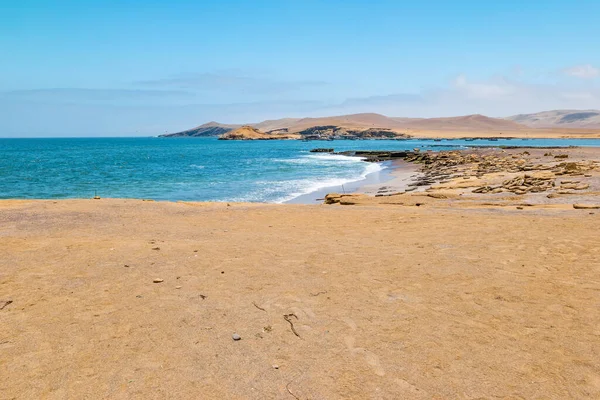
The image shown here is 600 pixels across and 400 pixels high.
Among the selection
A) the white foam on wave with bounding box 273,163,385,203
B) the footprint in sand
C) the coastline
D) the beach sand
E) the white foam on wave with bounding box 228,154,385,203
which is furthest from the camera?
the white foam on wave with bounding box 273,163,385,203

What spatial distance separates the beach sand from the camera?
4121mm

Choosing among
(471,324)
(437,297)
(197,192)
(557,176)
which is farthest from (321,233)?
(197,192)

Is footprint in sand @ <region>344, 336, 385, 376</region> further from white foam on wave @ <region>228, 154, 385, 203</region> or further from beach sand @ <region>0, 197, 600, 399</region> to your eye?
white foam on wave @ <region>228, 154, 385, 203</region>

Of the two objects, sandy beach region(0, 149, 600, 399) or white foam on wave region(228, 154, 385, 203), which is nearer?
sandy beach region(0, 149, 600, 399)

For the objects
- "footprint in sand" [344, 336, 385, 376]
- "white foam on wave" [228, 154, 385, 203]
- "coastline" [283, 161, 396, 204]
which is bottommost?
"white foam on wave" [228, 154, 385, 203]

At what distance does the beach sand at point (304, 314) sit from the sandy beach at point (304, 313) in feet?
0.08

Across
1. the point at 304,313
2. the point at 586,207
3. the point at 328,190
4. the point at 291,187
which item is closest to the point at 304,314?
the point at 304,313

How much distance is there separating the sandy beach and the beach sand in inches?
0.9

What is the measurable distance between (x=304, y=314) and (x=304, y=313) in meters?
0.03

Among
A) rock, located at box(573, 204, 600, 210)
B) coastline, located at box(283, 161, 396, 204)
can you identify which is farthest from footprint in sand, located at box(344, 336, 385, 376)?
coastline, located at box(283, 161, 396, 204)

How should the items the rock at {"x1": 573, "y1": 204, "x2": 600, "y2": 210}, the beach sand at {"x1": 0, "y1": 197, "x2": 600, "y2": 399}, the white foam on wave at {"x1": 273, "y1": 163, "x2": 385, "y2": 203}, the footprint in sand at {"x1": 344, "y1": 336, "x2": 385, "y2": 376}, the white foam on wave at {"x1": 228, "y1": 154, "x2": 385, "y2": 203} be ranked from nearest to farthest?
the beach sand at {"x1": 0, "y1": 197, "x2": 600, "y2": 399} < the footprint in sand at {"x1": 344, "y1": 336, "x2": 385, "y2": 376} < the rock at {"x1": 573, "y1": 204, "x2": 600, "y2": 210} < the white foam on wave at {"x1": 228, "y1": 154, "x2": 385, "y2": 203} < the white foam on wave at {"x1": 273, "y1": 163, "x2": 385, "y2": 203}

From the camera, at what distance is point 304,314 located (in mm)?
5609

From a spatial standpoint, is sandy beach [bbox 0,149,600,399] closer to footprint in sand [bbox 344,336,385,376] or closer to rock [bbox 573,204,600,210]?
footprint in sand [bbox 344,336,385,376]

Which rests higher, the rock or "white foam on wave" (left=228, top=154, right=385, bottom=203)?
the rock
